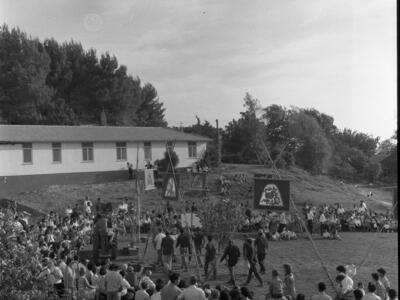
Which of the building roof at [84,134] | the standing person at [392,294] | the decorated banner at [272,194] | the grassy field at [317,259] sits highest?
the building roof at [84,134]

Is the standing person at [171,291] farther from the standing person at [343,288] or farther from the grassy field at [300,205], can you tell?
the grassy field at [300,205]

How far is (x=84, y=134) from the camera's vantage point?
40.9m

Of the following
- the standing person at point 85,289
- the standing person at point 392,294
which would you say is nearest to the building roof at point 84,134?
the standing person at point 85,289

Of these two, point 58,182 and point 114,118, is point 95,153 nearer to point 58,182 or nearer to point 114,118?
point 58,182

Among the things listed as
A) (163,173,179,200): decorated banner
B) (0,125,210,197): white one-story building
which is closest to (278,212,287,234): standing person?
(163,173,179,200): decorated banner

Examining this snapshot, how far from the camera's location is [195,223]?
23.5 metres

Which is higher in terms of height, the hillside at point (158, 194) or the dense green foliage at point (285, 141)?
the dense green foliage at point (285, 141)

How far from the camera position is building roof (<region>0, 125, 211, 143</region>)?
3803cm

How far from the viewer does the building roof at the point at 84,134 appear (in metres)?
38.0

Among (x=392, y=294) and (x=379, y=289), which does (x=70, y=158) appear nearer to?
(x=379, y=289)

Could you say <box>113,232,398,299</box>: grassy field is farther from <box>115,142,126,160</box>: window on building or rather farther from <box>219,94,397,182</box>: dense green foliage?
<box>219,94,397,182</box>: dense green foliage

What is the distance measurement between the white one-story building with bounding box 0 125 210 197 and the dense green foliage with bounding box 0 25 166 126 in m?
11.2

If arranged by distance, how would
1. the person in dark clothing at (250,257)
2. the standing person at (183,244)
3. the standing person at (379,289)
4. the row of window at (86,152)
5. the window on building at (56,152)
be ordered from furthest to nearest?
the window on building at (56,152) < the row of window at (86,152) < the standing person at (183,244) < the person in dark clothing at (250,257) < the standing person at (379,289)

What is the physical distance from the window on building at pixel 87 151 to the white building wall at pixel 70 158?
0.25m
